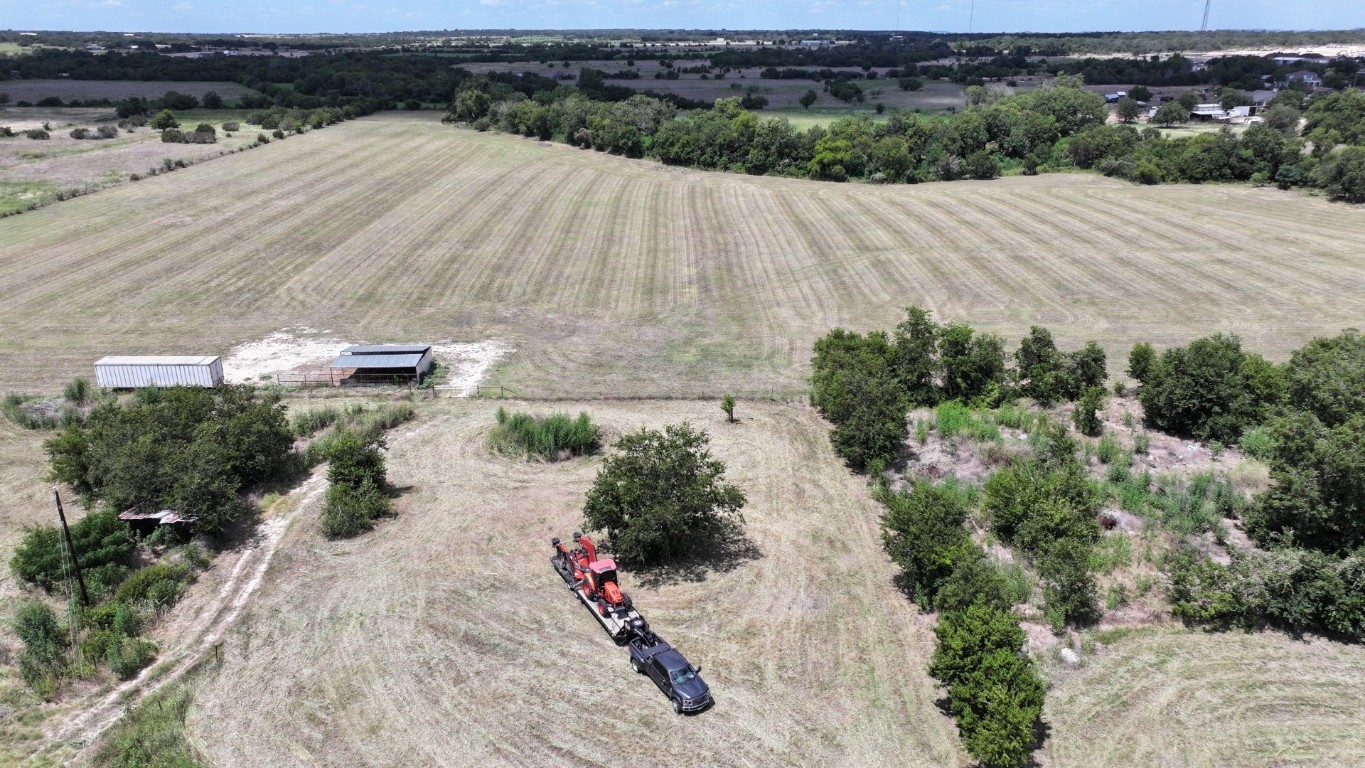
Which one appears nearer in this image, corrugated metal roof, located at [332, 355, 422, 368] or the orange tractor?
the orange tractor

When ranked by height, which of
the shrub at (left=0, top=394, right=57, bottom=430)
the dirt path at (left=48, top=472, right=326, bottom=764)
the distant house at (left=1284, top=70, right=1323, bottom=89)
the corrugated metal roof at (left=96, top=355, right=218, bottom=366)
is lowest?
the dirt path at (left=48, top=472, right=326, bottom=764)

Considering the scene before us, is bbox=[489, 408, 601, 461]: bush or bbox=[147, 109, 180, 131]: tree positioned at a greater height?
bbox=[147, 109, 180, 131]: tree

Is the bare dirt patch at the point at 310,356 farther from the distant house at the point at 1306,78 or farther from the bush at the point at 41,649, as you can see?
the distant house at the point at 1306,78

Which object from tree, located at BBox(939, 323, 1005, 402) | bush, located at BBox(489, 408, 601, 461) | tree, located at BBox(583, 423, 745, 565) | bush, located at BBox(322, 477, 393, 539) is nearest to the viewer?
tree, located at BBox(583, 423, 745, 565)

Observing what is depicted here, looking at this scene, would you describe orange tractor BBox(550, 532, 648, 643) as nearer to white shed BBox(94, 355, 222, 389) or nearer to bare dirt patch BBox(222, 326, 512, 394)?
bare dirt patch BBox(222, 326, 512, 394)

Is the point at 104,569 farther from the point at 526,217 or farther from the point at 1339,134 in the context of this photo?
the point at 1339,134

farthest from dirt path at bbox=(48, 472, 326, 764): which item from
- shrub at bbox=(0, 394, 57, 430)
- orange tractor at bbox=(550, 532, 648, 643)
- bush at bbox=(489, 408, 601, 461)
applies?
shrub at bbox=(0, 394, 57, 430)
